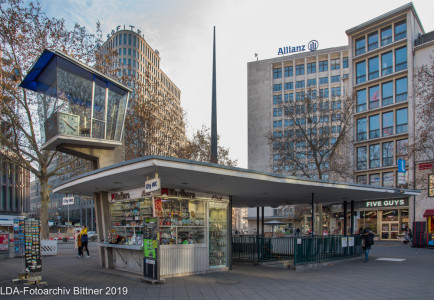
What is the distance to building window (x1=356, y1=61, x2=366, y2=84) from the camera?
1863 inches

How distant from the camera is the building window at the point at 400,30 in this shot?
4322cm

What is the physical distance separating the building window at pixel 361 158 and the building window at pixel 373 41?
1224 cm

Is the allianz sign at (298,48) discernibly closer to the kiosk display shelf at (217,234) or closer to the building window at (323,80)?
the building window at (323,80)

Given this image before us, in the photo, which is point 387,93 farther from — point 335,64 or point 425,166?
point 335,64

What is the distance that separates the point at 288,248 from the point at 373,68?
35677mm

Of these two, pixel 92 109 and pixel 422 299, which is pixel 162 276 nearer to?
pixel 92 109

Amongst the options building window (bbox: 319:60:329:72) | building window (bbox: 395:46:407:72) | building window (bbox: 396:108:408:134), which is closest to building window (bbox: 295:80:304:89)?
building window (bbox: 319:60:329:72)

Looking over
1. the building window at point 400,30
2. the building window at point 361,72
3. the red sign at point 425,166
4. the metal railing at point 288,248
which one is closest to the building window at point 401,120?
the building window at point 361,72

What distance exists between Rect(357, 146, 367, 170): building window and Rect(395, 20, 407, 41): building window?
13.2 meters

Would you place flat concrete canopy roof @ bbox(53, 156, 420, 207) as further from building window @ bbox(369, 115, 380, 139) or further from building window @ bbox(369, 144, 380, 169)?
building window @ bbox(369, 115, 380, 139)

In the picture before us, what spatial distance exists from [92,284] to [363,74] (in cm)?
4441

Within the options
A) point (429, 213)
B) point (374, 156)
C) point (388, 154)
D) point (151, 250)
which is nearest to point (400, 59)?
point (388, 154)

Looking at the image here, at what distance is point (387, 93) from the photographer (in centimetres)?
4450

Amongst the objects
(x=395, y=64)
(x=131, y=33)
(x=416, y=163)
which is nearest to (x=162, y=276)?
(x=416, y=163)
